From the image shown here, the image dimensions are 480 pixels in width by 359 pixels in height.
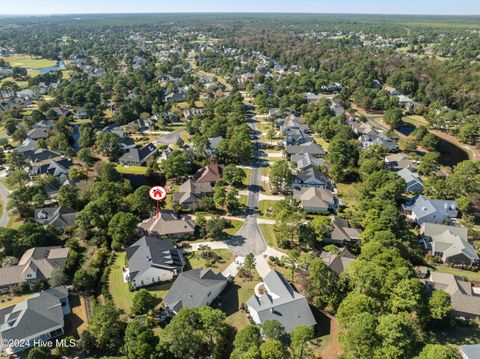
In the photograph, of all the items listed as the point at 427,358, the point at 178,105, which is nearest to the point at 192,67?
the point at 178,105

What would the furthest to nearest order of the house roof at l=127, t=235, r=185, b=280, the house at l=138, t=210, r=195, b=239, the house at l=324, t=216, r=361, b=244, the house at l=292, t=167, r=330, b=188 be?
the house at l=292, t=167, r=330, b=188 < the house at l=138, t=210, r=195, b=239 < the house at l=324, t=216, r=361, b=244 < the house roof at l=127, t=235, r=185, b=280

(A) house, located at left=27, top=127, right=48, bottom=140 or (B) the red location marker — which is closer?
(B) the red location marker

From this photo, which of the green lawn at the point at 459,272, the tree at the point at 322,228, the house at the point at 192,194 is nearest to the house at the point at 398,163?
the green lawn at the point at 459,272

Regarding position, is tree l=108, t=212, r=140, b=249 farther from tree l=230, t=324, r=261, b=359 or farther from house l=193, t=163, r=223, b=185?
tree l=230, t=324, r=261, b=359

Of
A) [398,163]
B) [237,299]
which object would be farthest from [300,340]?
[398,163]

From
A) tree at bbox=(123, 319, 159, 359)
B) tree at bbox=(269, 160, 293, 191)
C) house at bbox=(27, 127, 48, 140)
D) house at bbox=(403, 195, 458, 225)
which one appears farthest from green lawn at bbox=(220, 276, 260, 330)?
house at bbox=(27, 127, 48, 140)

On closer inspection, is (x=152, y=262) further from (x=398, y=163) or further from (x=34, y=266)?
(x=398, y=163)

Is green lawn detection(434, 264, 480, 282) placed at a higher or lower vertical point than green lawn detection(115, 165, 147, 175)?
lower

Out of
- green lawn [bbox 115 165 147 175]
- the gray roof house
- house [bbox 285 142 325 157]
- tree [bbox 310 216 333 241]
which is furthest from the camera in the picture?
house [bbox 285 142 325 157]
